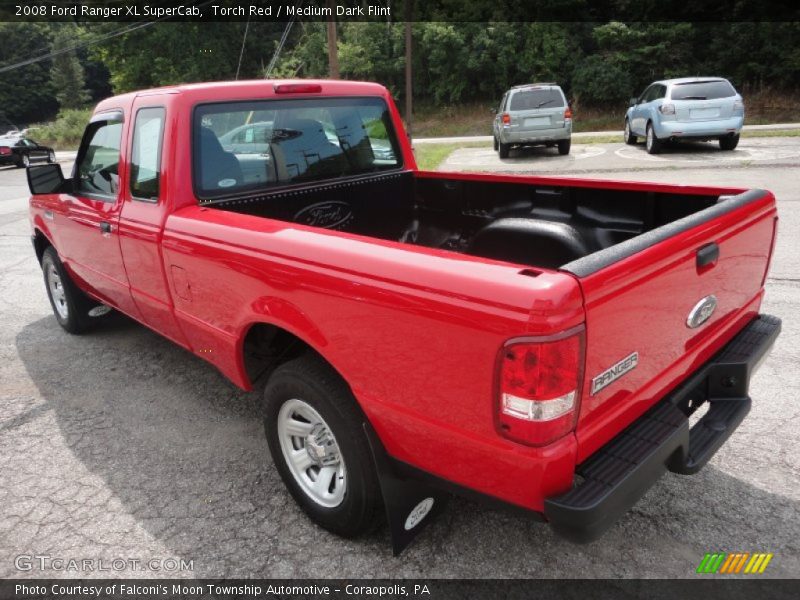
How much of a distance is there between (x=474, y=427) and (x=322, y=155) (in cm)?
241

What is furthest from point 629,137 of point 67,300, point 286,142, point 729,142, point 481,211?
point 67,300

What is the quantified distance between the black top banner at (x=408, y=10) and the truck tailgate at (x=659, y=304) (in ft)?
58.3

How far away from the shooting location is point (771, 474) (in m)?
2.84

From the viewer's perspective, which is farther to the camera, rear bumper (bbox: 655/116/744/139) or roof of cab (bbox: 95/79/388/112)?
rear bumper (bbox: 655/116/744/139)

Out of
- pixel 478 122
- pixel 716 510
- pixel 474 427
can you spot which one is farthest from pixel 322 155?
pixel 478 122

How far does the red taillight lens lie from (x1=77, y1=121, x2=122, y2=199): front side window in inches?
40.4

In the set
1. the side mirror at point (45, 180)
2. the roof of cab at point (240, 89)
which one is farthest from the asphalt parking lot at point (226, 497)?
the roof of cab at point (240, 89)

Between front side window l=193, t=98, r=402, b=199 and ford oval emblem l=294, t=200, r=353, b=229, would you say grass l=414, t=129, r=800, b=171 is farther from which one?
ford oval emblem l=294, t=200, r=353, b=229

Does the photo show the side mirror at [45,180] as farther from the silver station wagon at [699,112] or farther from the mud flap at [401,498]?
the silver station wagon at [699,112]

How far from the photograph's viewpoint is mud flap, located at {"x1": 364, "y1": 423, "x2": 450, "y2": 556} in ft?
7.23

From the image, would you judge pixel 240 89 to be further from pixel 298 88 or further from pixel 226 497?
pixel 226 497

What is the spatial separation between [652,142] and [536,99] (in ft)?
10.7

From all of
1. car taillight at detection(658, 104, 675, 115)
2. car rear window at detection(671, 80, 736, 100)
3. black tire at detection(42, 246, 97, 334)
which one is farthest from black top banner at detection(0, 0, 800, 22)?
black tire at detection(42, 246, 97, 334)

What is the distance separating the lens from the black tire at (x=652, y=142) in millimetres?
14672
